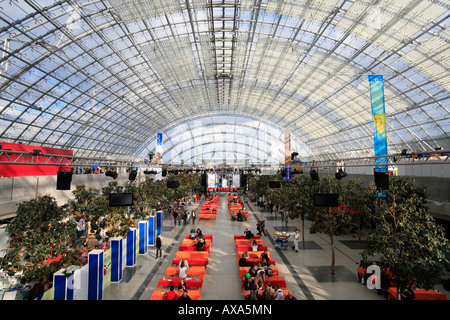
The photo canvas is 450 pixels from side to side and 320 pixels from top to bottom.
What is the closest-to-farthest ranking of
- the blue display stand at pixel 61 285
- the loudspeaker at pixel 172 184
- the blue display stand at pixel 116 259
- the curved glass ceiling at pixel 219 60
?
the blue display stand at pixel 61 285 → the blue display stand at pixel 116 259 → the curved glass ceiling at pixel 219 60 → the loudspeaker at pixel 172 184

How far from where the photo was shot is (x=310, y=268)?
12914 millimetres

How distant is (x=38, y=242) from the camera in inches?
330

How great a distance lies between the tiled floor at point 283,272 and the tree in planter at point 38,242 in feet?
8.87

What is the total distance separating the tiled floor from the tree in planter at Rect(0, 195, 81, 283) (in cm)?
270

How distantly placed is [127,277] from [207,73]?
27.4 meters

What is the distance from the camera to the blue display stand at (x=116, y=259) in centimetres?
1123

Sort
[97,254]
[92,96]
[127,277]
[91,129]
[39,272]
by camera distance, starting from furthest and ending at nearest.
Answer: [91,129]
[92,96]
[127,277]
[97,254]
[39,272]

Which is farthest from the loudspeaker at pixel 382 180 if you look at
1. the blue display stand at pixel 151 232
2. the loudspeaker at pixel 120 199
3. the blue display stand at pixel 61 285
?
the blue display stand at pixel 151 232

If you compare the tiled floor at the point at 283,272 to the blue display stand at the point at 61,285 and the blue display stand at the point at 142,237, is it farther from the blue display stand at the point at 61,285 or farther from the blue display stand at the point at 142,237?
the blue display stand at the point at 61,285

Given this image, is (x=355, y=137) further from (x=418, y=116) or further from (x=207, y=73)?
(x=207, y=73)

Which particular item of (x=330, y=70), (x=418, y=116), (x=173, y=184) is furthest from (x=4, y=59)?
(x=418, y=116)

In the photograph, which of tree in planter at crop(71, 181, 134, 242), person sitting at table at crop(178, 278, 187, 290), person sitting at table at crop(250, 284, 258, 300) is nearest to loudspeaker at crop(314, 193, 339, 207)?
person sitting at table at crop(250, 284, 258, 300)
